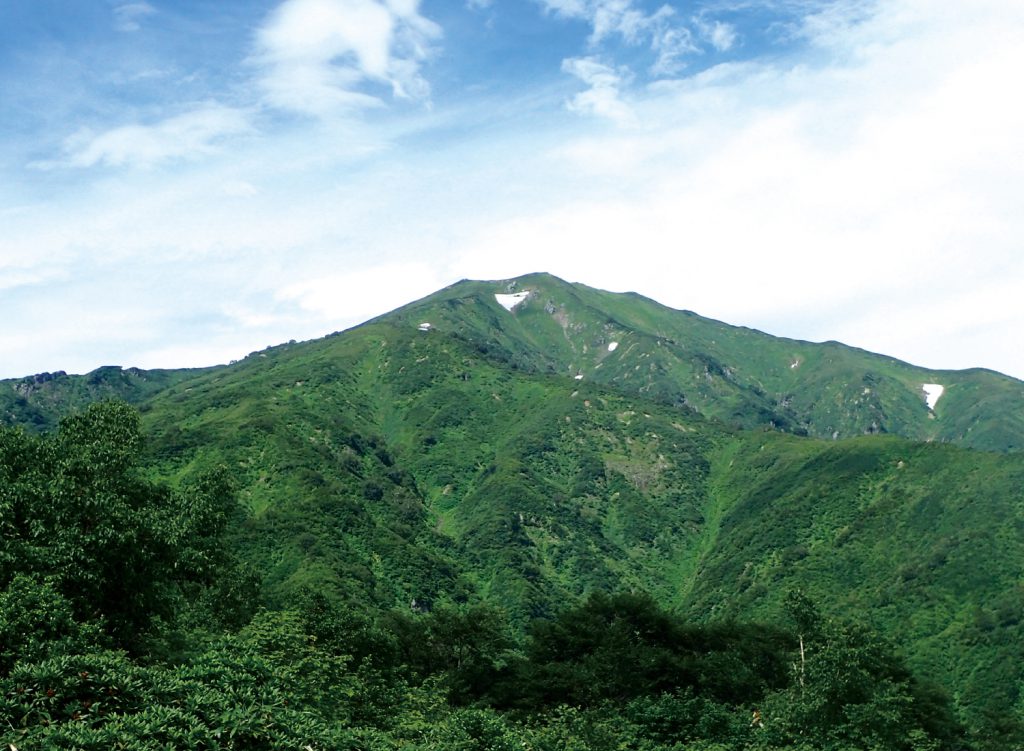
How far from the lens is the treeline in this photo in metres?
16.9

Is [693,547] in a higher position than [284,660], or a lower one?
lower

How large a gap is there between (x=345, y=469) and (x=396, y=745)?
6293 inches

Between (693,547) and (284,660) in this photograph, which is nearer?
(284,660)

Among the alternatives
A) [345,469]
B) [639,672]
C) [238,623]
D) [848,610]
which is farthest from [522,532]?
[238,623]

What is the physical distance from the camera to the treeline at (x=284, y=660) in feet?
55.5

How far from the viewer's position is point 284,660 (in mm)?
40562

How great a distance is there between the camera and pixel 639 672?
7419 centimetres

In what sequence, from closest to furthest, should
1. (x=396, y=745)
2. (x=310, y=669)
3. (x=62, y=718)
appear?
(x=62, y=718) → (x=396, y=745) → (x=310, y=669)

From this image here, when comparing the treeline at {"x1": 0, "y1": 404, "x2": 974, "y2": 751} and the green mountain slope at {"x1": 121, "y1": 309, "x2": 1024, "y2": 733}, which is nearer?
the treeline at {"x1": 0, "y1": 404, "x2": 974, "y2": 751}

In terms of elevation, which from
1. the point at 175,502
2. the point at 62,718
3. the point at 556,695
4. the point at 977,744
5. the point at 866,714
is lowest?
the point at 977,744

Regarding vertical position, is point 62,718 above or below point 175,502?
below

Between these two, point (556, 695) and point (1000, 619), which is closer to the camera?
point (556, 695)

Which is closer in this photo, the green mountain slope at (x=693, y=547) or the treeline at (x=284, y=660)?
the treeline at (x=284, y=660)

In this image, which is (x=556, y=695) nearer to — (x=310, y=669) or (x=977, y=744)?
(x=310, y=669)
